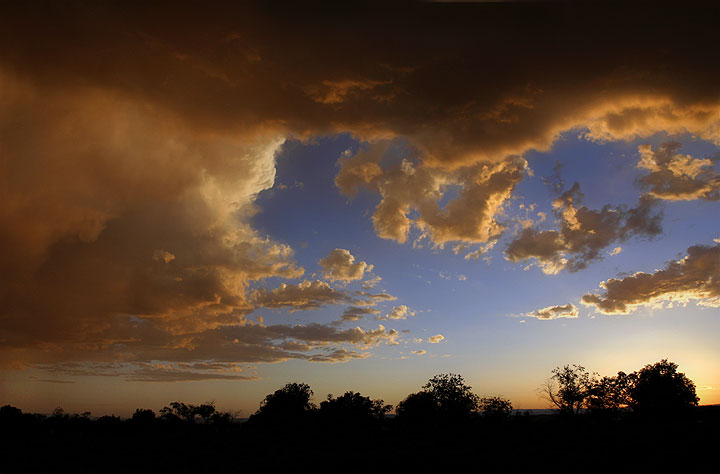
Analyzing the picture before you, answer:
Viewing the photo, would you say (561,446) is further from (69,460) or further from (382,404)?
(382,404)

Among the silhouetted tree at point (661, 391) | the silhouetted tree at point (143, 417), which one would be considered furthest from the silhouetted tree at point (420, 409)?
the silhouetted tree at point (143, 417)

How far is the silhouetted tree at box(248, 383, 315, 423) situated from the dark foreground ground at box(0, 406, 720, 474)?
671 inches

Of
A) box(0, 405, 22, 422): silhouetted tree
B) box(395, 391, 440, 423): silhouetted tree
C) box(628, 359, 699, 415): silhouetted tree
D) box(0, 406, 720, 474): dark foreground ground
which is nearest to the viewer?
box(0, 406, 720, 474): dark foreground ground

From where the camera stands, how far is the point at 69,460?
46406 mm

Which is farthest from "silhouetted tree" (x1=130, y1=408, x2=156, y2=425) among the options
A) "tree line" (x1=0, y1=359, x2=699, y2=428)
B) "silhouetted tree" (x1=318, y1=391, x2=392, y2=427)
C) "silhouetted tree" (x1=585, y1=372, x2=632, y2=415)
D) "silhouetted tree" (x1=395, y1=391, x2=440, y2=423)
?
"silhouetted tree" (x1=585, y1=372, x2=632, y2=415)

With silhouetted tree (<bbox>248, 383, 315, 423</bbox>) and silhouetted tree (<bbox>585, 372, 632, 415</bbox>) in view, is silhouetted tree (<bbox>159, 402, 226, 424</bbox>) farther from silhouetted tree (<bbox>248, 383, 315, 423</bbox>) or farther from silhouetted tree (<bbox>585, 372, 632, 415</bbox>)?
silhouetted tree (<bbox>585, 372, 632, 415</bbox>)

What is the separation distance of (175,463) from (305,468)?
717 inches

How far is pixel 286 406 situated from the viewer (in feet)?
317

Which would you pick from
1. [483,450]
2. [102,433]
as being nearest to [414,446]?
[483,450]

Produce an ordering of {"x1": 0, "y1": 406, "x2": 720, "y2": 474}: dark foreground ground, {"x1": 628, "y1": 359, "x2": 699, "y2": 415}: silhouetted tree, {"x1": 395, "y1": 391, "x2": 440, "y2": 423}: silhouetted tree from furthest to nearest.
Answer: {"x1": 395, "y1": 391, "x2": 440, "y2": 423}: silhouetted tree < {"x1": 628, "y1": 359, "x2": 699, "y2": 415}: silhouetted tree < {"x1": 0, "y1": 406, "x2": 720, "y2": 474}: dark foreground ground

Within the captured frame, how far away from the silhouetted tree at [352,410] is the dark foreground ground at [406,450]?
9.36 meters

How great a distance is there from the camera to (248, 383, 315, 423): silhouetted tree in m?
92.6

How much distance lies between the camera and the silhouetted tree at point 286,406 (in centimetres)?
9262

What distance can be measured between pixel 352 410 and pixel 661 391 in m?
63.9
